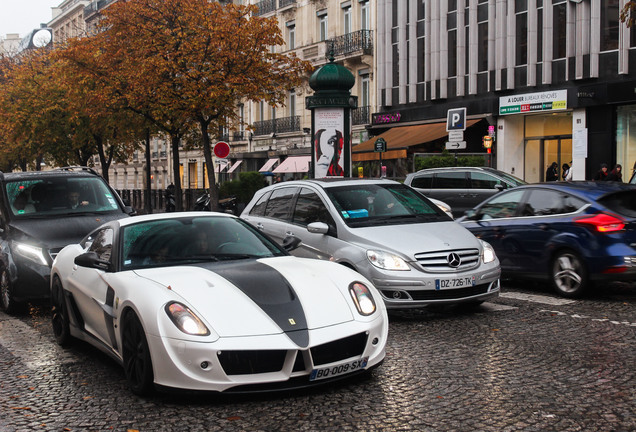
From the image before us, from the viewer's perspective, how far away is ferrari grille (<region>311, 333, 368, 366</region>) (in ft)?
16.6

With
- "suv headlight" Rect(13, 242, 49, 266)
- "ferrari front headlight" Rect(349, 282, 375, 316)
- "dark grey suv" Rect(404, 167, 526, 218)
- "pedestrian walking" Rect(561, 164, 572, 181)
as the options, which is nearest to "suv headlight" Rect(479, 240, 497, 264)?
"ferrari front headlight" Rect(349, 282, 375, 316)

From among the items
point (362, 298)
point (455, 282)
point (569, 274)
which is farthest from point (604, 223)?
point (362, 298)

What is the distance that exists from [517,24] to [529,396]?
94.2 feet

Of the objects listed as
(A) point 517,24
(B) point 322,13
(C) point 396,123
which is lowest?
(C) point 396,123

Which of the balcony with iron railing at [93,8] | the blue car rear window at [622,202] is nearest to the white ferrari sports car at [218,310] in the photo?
the blue car rear window at [622,202]

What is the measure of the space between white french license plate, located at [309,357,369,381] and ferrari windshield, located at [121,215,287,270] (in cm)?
149

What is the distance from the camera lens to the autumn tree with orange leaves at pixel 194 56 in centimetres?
2666

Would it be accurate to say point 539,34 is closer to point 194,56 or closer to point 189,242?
point 194,56

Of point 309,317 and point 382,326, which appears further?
point 382,326

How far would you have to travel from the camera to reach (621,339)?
7.00 m

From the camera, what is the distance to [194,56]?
87.4ft

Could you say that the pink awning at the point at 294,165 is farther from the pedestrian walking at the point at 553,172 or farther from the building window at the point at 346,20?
the pedestrian walking at the point at 553,172

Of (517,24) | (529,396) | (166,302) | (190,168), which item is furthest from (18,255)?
(190,168)

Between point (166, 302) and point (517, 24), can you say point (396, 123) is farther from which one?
point (166, 302)
